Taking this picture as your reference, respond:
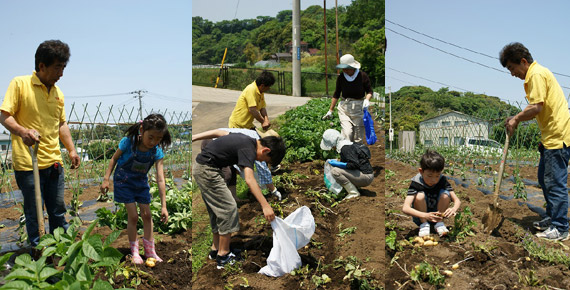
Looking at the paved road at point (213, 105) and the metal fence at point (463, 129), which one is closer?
the paved road at point (213, 105)

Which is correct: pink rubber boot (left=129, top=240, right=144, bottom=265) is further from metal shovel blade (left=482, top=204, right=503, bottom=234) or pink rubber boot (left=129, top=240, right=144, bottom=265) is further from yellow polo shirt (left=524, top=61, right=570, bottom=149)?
yellow polo shirt (left=524, top=61, right=570, bottom=149)

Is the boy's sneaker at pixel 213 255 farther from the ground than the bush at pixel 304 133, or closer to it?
closer to it

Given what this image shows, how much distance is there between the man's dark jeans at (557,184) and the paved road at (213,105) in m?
2.00

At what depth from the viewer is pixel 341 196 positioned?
13.1 ft

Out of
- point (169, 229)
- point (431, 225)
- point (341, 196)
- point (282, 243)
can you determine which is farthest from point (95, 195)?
point (431, 225)

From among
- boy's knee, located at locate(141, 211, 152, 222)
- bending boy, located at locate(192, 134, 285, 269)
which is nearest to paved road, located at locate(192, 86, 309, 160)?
bending boy, located at locate(192, 134, 285, 269)

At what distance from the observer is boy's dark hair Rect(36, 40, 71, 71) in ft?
8.44

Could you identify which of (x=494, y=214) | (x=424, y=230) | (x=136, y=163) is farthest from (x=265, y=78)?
(x=494, y=214)

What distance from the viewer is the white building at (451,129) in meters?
6.61

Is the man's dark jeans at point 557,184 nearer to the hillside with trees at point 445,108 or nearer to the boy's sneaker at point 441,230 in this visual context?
the boy's sneaker at point 441,230

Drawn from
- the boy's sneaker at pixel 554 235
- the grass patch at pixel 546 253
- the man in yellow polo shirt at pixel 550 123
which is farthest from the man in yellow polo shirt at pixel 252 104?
the boy's sneaker at pixel 554 235

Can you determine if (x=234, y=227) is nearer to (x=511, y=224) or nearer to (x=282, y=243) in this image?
(x=282, y=243)

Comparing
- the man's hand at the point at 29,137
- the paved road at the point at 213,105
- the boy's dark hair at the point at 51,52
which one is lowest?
the man's hand at the point at 29,137

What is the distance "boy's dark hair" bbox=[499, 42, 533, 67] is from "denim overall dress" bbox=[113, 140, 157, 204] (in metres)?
2.76
